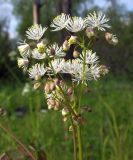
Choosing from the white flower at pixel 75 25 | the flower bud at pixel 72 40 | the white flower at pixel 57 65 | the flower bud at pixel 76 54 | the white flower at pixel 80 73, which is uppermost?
the white flower at pixel 75 25

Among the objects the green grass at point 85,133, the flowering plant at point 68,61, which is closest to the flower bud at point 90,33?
the flowering plant at point 68,61

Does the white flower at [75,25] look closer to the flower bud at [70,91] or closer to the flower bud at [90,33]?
the flower bud at [90,33]

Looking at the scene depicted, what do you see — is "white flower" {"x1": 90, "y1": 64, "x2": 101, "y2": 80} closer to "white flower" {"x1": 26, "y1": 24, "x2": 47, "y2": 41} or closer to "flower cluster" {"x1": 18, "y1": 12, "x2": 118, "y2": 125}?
"flower cluster" {"x1": 18, "y1": 12, "x2": 118, "y2": 125}

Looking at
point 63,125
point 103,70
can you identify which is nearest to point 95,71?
point 103,70

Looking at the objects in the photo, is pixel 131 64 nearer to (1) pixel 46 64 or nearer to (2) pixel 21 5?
(1) pixel 46 64

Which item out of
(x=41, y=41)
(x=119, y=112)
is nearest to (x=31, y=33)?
(x=41, y=41)

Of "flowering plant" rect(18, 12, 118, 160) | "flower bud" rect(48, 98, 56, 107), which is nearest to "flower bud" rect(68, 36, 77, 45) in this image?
"flowering plant" rect(18, 12, 118, 160)

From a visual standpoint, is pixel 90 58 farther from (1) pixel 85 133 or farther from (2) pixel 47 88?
(1) pixel 85 133

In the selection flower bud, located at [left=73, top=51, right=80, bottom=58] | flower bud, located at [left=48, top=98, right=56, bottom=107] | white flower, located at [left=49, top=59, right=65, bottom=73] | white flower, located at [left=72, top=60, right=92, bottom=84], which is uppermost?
flower bud, located at [left=73, top=51, right=80, bottom=58]
